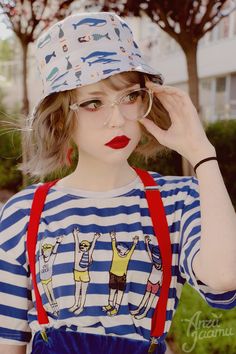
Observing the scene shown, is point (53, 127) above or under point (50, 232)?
above

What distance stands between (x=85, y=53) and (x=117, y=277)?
0.63 m

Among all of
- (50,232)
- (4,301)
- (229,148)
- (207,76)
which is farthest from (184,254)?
(207,76)

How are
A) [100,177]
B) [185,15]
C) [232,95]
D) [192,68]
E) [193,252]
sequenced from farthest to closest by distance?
[232,95] < [192,68] < [185,15] < [100,177] < [193,252]

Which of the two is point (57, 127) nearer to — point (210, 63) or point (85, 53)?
point (85, 53)

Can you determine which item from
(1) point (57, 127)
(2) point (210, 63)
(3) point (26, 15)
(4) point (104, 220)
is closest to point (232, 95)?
(2) point (210, 63)

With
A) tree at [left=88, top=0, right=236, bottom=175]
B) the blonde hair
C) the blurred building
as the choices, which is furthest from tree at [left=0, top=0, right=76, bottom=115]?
the blurred building

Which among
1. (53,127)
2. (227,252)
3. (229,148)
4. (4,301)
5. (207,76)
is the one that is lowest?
(207,76)

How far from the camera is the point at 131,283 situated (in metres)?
1.42

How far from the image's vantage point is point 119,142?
1472 millimetres

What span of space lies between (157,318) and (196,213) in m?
0.30

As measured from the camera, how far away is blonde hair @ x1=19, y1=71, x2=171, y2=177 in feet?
4.94

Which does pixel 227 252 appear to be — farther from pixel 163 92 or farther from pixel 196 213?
pixel 163 92

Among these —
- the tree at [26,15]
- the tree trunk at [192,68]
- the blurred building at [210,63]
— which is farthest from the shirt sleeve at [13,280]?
the blurred building at [210,63]

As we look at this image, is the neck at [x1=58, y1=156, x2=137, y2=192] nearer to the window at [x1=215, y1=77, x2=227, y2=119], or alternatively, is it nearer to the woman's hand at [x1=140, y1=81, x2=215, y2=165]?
the woman's hand at [x1=140, y1=81, x2=215, y2=165]
